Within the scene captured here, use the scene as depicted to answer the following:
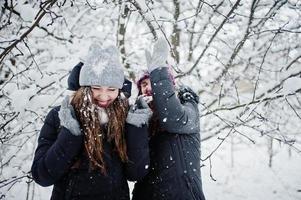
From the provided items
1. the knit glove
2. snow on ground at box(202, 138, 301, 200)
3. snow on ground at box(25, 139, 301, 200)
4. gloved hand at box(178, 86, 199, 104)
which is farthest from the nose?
snow on ground at box(202, 138, 301, 200)

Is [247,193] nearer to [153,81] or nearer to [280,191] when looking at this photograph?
[280,191]

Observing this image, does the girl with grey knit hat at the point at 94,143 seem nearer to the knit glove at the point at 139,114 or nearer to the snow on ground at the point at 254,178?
the knit glove at the point at 139,114

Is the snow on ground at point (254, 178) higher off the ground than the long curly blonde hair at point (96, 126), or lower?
lower

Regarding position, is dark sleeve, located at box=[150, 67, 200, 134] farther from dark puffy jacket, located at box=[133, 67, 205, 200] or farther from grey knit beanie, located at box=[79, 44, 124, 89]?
grey knit beanie, located at box=[79, 44, 124, 89]

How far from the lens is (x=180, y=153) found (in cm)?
208

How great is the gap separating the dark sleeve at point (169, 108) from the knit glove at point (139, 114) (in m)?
0.07

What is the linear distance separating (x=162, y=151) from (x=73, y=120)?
62 cm

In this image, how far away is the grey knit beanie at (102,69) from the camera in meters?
2.08

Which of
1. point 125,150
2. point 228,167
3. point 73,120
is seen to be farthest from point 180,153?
point 228,167

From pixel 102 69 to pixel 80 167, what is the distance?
646 mm

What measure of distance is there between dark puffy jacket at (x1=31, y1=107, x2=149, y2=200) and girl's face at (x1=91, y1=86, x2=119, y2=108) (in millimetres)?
223

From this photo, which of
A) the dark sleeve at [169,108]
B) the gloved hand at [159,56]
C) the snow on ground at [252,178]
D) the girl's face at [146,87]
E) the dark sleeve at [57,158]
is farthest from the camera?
the snow on ground at [252,178]

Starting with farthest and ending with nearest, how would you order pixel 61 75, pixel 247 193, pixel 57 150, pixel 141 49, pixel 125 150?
pixel 247 193 → pixel 141 49 → pixel 61 75 → pixel 125 150 → pixel 57 150

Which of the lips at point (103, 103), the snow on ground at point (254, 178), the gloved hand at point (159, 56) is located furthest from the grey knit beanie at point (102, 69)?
the snow on ground at point (254, 178)
